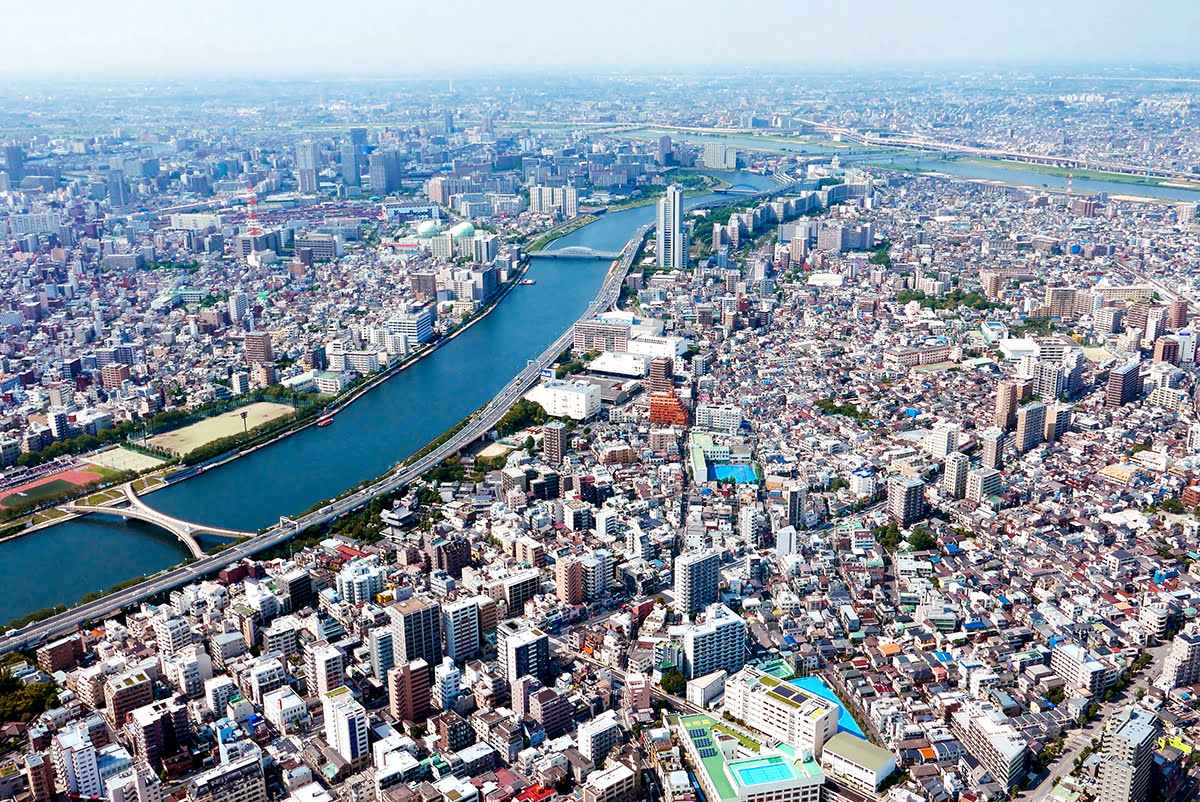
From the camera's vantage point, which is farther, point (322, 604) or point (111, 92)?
point (111, 92)

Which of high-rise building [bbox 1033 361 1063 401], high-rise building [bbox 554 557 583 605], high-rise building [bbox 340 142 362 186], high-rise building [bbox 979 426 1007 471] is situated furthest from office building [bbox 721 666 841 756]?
high-rise building [bbox 340 142 362 186]

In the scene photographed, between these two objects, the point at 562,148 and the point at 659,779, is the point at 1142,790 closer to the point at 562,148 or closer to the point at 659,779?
the point at 659,779

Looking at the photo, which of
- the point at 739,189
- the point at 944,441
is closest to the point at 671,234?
the point at 739,189

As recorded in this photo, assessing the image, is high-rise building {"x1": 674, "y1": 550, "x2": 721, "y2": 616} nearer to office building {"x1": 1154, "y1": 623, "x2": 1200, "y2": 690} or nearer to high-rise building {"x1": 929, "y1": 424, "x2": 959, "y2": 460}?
office building {"x1": 1154, "y1": 623, "x2": 1200, "y2": 690}

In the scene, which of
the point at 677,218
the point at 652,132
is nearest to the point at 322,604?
the point at 677,218

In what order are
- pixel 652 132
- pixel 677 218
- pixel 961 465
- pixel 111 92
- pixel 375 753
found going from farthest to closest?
1. pixel 111 92
2. pixel 652 132
3. pixel 677 218
4. pixel 961 465
5. pixel 375 753
